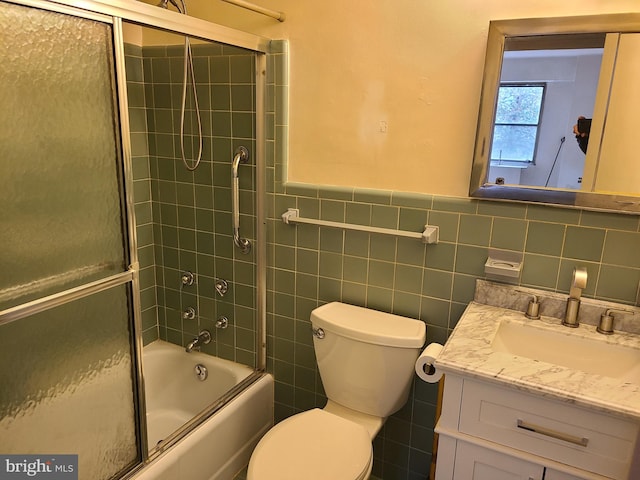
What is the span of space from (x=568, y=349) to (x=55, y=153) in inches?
65.3

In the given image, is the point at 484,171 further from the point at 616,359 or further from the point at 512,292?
the point at 616,359

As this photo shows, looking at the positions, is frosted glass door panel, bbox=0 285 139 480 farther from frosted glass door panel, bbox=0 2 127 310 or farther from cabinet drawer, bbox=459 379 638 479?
cabinet drawer, bbox=459 379 638 479

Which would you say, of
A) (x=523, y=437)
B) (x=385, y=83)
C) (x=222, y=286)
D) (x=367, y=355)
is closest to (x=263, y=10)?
(x=385, y=83)

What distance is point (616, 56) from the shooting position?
139 cm

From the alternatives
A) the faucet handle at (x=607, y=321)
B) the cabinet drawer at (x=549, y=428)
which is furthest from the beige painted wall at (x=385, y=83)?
the cabinet drawer at (x=549, y=428)

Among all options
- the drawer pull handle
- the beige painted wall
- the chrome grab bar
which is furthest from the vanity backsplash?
the chrome grab bar

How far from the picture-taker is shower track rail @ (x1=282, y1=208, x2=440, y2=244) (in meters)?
1.73

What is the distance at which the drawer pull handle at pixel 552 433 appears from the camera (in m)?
1.21

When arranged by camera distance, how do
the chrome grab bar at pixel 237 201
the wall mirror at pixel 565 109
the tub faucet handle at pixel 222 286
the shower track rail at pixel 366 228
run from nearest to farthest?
the wall mirror at pixel 565 109, the shower track rail at pixel 366 228, the chrome grab bar at pixel 237 201, the tub faucet handle at pixel 222 286

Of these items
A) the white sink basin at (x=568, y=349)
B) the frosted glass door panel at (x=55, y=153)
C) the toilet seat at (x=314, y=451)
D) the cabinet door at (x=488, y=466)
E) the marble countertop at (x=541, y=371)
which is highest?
the frosted glass door panel at (x=55, y=153)

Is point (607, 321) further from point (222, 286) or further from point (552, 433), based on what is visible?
point (222, 286)

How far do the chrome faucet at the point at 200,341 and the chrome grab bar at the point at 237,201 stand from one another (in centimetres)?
51

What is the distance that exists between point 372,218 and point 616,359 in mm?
931

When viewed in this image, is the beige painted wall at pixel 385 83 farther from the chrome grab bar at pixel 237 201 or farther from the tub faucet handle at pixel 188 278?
the tub faucet handle at pixel 188 278
